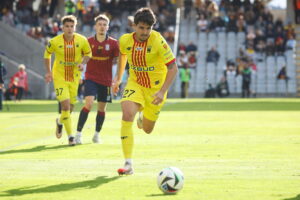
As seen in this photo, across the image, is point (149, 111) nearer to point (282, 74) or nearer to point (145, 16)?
point (145, 16)

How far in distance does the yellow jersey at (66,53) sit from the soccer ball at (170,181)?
7.05 meters

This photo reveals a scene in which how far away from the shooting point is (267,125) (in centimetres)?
2055

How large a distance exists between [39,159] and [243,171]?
11.4ft

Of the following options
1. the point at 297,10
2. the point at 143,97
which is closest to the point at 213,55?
the point at 297,10

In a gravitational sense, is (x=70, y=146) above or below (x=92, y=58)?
below

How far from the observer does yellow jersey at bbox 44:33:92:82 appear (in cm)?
1556

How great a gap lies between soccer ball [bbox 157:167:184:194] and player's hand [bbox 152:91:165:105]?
1798 millimetres

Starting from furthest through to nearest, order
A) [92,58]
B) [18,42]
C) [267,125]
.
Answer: [18,42], [267,125], [92,58]

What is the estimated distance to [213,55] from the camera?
4662cm

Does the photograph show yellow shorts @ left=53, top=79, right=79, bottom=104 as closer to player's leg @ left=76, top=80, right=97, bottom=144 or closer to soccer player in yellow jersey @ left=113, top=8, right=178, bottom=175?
player's leg @ left=76, top=80, right=97, bottom=144

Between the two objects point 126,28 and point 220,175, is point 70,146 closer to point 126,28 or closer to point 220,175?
point 220,175

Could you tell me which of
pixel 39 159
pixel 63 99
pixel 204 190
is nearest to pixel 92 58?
pixel 63 99

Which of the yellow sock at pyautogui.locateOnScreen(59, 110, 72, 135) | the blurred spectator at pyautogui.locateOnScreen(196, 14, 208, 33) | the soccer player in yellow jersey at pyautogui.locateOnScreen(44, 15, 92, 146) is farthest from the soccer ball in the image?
the blurred spectator at pyautogui.locateOnScreen(196, 14, 208, 33)

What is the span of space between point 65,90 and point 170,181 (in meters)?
6.97
